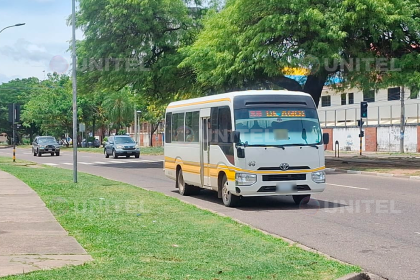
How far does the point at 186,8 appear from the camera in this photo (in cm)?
3509

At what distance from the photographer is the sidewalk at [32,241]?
24.3 ft

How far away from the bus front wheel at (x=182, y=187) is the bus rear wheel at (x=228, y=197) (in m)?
2.76

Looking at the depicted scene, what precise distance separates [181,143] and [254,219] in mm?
5603

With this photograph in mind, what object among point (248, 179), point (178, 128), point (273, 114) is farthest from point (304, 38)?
point (248, 179)

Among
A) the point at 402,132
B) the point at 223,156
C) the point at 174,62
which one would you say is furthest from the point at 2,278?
the point at 402,132

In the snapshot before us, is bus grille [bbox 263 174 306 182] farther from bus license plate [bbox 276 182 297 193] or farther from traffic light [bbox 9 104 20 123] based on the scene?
traffic light [bbox 9 104 20 123]

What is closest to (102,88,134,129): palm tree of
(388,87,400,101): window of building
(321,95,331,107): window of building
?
(321,95,331,107): window of building

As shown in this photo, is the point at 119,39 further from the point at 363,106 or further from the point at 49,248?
the point at 49,248

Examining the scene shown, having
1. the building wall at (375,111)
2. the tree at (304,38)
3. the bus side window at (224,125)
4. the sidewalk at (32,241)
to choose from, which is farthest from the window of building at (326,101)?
the sidewalk at (32,241)

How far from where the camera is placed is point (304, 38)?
27.9 meters

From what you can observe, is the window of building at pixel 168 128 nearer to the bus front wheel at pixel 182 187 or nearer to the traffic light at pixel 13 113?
the bus front wheel at pixel 182 187

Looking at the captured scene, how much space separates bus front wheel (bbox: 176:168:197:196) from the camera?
17.5m

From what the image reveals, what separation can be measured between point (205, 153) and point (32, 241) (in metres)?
7.19

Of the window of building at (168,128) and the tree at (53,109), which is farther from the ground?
the tree at (53,109)
